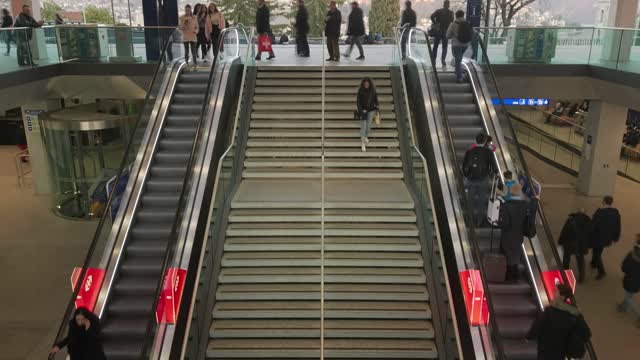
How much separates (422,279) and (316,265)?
5.25 feet

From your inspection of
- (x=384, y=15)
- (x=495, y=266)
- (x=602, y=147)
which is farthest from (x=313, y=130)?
(x=384, y=15)

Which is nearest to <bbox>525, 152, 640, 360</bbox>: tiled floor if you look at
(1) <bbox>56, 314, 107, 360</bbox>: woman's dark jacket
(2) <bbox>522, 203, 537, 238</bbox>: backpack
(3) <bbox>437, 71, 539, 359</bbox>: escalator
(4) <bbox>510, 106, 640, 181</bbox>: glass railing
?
(4) <bbox>510, 106, 640, 181</bbox>: glass railing

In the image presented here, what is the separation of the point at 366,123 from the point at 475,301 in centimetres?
498

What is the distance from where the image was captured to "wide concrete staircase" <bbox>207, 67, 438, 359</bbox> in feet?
25.9

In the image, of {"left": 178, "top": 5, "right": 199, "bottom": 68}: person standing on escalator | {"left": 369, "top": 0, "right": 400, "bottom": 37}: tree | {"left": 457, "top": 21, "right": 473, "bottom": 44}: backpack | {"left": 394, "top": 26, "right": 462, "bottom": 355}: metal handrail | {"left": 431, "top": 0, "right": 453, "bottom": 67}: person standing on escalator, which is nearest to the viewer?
{"left": 394, "top": 26, "right": 462, "bottom": 355}: metal handrail

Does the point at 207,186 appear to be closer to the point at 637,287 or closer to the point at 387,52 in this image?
the point at 637,287

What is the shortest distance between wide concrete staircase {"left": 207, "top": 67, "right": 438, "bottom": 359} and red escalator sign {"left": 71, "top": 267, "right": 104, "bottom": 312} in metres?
1.61

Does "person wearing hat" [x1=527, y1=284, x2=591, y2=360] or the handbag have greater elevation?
the handbag

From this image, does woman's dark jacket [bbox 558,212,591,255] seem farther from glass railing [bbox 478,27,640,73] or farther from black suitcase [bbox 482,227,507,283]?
glass railing [bbox 478,27,640,73]

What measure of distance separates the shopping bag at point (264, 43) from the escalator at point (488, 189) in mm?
3854

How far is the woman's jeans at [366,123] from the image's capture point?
1104 cm

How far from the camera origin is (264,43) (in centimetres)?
1449

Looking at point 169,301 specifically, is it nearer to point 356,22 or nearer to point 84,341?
point 84,341

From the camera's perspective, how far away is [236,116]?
10.8 metres
